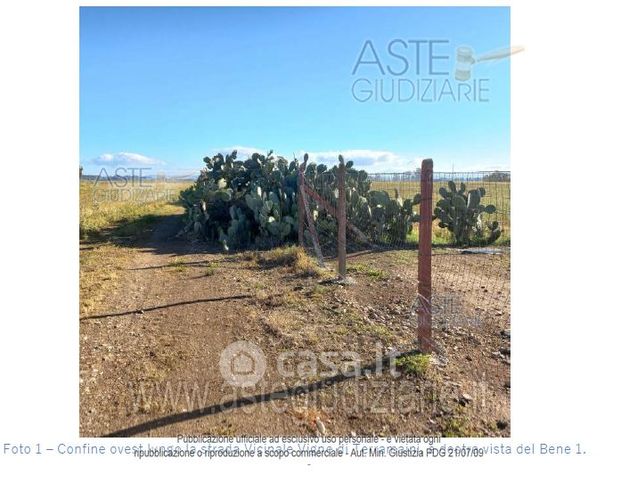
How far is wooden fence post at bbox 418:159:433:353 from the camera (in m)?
4.16

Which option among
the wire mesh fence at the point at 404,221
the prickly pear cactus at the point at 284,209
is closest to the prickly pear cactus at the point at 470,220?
the wire mesh fence at the point at 404,221

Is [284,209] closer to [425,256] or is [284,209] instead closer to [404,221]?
[404,221]

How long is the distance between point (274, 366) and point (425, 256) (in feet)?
5.41

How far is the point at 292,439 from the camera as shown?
10.5 ft

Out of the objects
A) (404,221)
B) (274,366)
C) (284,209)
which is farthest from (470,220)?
(274,366)

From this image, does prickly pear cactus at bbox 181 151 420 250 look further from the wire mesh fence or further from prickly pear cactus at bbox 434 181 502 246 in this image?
prickly pear cactus at bbox 434 181 502 246

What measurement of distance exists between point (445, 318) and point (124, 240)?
331 inches

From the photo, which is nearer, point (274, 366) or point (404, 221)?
point (274, 366)

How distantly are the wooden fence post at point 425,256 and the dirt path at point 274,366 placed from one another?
0.91 feet

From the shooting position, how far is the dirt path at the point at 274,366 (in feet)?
11.0

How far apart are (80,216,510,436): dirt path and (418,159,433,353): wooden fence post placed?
28 centimetres

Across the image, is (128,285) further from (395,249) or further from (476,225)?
(476,225)

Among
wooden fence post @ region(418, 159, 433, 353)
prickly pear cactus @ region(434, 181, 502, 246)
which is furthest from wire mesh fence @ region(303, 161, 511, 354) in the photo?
wooden fence post @ region(418, 159, 433, 353)

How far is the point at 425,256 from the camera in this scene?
4211mm
